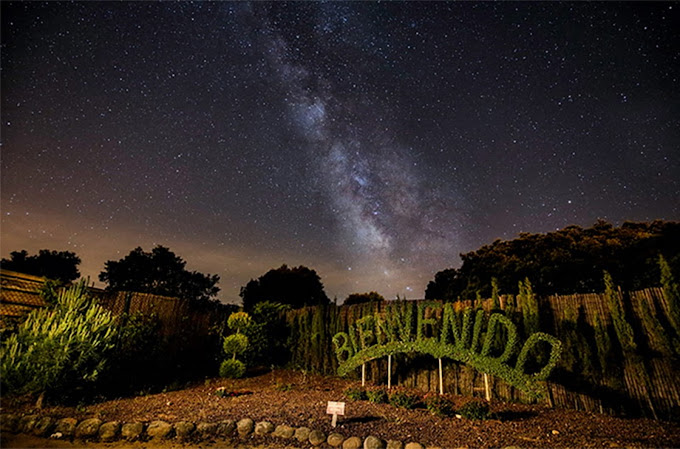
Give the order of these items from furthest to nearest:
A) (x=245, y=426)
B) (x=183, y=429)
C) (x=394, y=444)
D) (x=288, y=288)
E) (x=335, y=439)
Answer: (x=288, y=288) → (x=245, y=426) → (x=183, y=429) → (x=335, y=439) → (x=394, y=444)

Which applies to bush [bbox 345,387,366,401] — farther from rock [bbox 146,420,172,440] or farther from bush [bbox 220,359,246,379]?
bush [bbox 220,359,246,379]

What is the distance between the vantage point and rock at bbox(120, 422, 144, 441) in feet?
15.8

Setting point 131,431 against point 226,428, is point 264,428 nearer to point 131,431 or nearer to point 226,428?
point 226,428

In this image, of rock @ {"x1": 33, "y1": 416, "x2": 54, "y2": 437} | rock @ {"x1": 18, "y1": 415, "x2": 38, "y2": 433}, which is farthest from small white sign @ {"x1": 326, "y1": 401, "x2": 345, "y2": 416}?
rock @ {"x1": 18, "y1": 415, "x2": 38, "y2": 433}

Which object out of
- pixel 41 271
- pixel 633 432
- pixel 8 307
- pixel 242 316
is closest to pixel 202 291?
pixel 41 271

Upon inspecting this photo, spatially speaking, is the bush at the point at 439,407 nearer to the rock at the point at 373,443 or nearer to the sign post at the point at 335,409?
the rock at the point at 373,443

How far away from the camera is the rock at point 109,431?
4771 mm

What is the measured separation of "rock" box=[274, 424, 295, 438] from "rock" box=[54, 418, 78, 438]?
301 cm

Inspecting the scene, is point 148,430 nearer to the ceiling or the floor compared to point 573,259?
nearer to the floor

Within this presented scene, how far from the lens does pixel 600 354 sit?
19.3ft

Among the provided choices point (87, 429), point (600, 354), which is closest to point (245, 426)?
point (87, 429)

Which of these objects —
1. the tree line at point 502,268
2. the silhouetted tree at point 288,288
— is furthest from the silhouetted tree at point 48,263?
the silhouetted tree at point 288,288

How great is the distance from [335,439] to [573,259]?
11.8 metres

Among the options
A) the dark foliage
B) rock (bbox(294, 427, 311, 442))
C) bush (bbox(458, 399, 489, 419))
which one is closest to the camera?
rock (bbox(294, 427, 311, 442))
